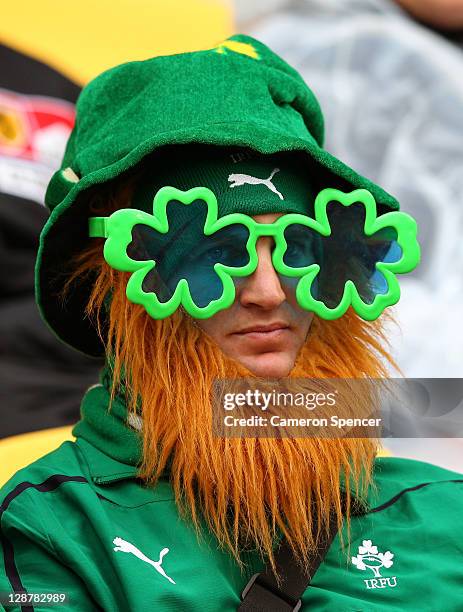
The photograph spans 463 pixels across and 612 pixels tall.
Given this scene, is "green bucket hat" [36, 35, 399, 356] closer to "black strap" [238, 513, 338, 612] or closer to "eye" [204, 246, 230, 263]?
"eye" [204, 246, 230, 263]

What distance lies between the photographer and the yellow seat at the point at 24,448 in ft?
4.21

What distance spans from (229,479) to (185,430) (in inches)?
2.6

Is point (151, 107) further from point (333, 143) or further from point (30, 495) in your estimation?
point (333, 143)

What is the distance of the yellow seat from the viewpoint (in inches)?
50.5

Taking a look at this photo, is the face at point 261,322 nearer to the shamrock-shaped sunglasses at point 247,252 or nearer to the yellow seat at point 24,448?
the shamrock-shaped sunglasses at point 247,252

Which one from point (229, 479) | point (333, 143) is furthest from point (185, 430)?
point (333, 143)

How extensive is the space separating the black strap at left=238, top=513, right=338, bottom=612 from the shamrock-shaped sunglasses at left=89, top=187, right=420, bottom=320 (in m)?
0.25

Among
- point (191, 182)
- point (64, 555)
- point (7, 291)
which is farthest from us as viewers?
point (7, 291)

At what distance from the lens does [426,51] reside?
2.42 meters

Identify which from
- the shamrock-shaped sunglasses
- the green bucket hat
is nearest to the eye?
the shamrock-shaped sunglasses

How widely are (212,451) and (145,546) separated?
0.11m

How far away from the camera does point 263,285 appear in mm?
985

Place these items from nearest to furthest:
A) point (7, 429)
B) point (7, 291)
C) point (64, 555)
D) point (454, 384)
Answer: point (64, 555) → point (454, 384) → point (7, 429) → point (7, 291)

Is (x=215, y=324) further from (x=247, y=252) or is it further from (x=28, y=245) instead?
(x=28, y=245)
